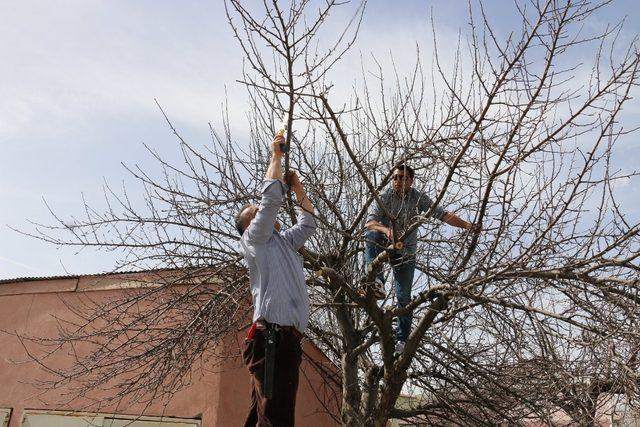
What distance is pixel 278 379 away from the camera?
3.09m

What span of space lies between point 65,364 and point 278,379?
19.6ft

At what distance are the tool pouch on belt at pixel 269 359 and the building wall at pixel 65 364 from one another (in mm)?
4284

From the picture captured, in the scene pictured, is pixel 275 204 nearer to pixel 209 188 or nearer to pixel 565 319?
pixel 565 319

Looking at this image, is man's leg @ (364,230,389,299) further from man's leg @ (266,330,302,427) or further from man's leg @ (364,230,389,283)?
man's leg @ (266,330,302,427)

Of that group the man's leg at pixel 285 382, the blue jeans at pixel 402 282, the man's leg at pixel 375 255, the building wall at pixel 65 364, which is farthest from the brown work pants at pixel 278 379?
the building wall at pixel 65 364

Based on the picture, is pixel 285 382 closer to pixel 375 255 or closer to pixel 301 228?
pixel 301 228

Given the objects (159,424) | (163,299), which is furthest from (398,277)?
(159,424)

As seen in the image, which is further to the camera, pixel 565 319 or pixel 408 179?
pixel 408 179

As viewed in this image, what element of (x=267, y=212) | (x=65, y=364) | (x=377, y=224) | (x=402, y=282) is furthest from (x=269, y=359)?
(x=65, y=364)

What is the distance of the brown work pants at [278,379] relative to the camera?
302 cm

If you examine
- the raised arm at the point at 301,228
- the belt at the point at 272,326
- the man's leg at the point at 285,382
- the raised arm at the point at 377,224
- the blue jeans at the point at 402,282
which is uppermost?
the raised arm at the point at 377,224

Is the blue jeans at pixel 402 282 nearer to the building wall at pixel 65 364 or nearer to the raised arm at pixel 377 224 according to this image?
the raised arm at pixel 377 224

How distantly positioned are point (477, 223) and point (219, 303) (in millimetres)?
2613

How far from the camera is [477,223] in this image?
4.30 meters
